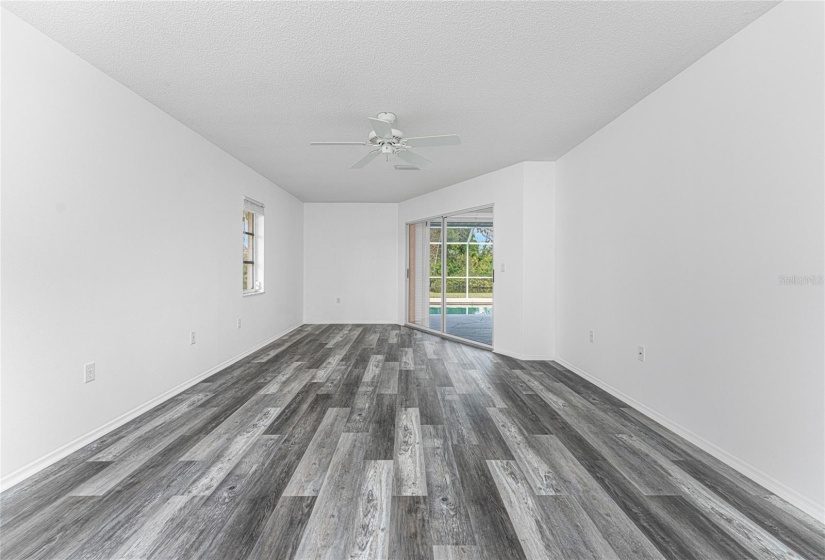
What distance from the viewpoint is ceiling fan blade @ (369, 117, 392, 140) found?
2.51m

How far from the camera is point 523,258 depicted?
14.4ft

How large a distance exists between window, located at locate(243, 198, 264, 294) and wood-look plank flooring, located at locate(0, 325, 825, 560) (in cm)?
238

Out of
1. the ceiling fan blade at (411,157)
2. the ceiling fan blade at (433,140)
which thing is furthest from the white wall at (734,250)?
the ceiling fan blade at (411,157)

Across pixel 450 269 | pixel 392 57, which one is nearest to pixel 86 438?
pixel 392 57

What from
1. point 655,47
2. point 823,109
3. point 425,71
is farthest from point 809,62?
point 425,71

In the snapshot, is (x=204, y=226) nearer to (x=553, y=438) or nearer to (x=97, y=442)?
(x=97, y=442)

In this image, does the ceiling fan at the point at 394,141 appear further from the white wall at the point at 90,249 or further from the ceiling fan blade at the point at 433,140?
the white wall at the point at 90,249

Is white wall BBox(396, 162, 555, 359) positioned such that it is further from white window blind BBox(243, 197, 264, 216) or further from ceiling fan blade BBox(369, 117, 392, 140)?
white window blind BBox(243, 197, 264, 216)

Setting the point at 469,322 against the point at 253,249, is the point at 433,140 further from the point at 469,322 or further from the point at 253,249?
the point at 469,322

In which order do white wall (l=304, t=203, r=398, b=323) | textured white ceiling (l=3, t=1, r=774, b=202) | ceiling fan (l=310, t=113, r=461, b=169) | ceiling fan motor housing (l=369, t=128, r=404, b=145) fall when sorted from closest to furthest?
textured white ceiling (l=3, t=1, r=774, b=202), ceiling fan (l=310, t=113, r=461, b=169), ceiling fan motor housing (l=369, t=128, r=404, b=145), white wall (l=304, t=203, r=398, b=323)

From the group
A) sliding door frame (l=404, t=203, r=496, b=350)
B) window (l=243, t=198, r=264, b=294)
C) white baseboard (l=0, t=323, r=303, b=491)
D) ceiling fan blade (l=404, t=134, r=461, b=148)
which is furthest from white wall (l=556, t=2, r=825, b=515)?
window (l=243, t=198, r=264, b=294)

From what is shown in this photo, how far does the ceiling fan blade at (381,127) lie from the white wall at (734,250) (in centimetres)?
200

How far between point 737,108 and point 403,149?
2.26 m

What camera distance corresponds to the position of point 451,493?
171cm
